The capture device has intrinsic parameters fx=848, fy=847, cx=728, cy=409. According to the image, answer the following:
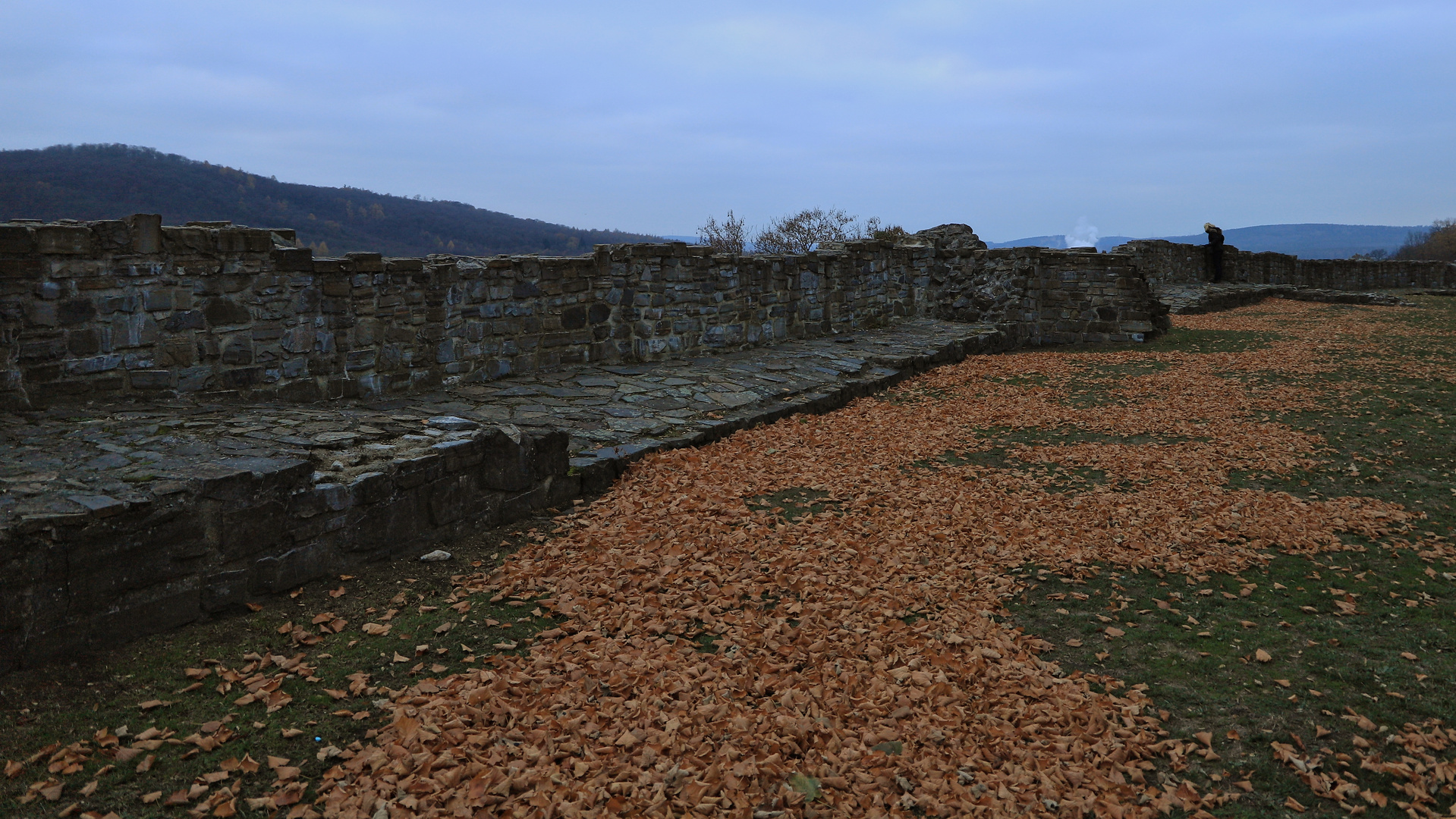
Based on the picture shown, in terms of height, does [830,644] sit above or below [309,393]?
below

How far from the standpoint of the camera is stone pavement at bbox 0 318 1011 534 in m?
4.63

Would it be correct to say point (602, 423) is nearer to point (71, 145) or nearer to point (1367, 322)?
point (1367, 322)

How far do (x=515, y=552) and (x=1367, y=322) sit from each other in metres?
22.6

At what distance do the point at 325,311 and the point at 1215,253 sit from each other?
105ft

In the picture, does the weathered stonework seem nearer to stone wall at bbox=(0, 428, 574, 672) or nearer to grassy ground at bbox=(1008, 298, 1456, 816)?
stone wall at bbox=(0, 428, 574, 672)

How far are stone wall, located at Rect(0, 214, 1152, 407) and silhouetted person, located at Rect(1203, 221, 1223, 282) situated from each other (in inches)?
858

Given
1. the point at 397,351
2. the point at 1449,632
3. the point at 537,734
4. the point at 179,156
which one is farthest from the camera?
the point at 179,156

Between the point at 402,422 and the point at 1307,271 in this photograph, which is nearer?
the point at 402,422

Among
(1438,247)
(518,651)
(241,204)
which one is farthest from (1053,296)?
(1438,247)

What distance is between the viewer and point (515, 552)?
5766mm

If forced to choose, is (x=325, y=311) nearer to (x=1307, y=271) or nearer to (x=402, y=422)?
(x=402, y=422)

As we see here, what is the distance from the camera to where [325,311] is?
7953 millimetres

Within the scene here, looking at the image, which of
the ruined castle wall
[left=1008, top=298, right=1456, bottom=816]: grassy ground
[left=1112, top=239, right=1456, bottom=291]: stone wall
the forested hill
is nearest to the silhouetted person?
[left=1112, top=239, right=1456, bottom=291]: stone wall

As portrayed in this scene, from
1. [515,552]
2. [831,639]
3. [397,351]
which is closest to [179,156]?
[397,351]
